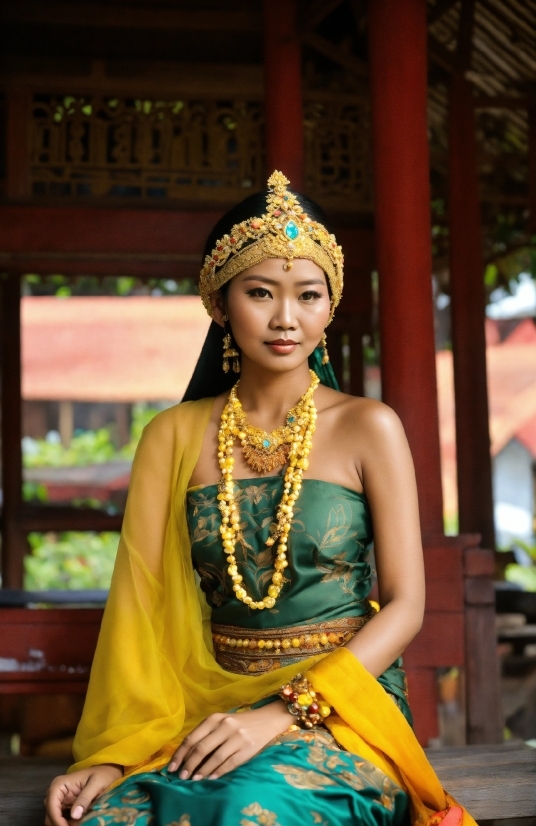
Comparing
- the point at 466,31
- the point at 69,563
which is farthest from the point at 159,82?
the point at 69,563

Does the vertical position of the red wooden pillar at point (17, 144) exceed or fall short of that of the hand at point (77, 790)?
it exceeds it

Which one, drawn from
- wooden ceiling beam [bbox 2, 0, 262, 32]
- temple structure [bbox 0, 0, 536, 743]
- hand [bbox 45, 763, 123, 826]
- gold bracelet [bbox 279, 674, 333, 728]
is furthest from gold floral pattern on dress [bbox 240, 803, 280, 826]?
wooden ceiling beam [bbox 2, 0, 262, 32]

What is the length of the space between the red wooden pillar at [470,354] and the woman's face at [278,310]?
166 inches

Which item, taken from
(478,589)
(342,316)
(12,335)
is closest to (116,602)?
(478,589)

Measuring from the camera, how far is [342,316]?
7.50 metres

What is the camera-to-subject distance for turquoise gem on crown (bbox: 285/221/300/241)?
2482mm

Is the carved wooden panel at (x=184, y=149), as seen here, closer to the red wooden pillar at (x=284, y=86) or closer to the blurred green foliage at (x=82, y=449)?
the red wooden pillar at (x=284, y=86)

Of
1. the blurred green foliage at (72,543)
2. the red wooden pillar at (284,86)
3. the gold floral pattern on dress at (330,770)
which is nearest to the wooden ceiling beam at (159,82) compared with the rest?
the red wooden pillar at (284,86)

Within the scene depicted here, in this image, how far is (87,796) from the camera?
2.19 meters

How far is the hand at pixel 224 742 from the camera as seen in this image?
208 cm

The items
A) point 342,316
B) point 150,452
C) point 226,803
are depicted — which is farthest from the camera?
point 342,316

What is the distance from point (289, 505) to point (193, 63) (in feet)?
12.6

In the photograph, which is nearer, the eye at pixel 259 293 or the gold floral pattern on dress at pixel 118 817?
the gold floral pattern on dress at pixel 118 817

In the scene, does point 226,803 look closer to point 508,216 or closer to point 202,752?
point 202,752
